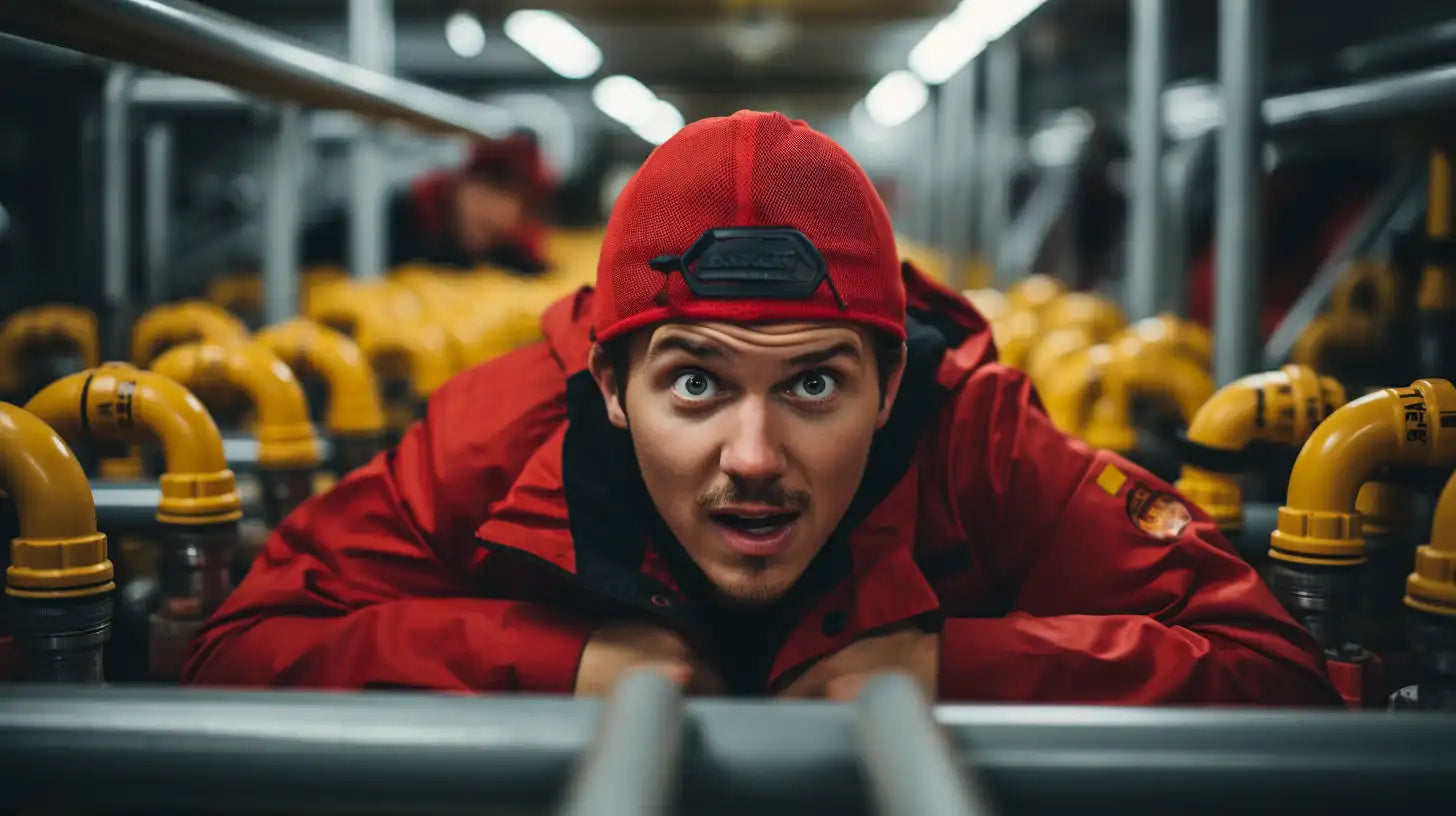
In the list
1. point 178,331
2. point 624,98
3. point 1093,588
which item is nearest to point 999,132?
point 178,331

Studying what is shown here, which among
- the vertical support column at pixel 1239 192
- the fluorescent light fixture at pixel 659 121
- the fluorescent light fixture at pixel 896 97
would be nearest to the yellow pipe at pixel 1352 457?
the vertical support column at pixel 1239 192

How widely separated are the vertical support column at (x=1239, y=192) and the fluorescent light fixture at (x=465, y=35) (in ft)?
10.1

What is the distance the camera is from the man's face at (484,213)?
525 centimetres

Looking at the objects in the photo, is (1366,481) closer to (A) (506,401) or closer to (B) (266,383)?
(A) (506,401)

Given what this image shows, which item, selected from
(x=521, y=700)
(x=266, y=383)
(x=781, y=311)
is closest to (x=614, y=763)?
(x=521, y=700)

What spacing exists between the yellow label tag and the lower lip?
0.44 meters

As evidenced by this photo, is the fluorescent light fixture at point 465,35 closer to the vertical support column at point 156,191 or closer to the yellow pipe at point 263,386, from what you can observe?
the vertical support column at point 156,191

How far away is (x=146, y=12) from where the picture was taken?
1204 millimetres

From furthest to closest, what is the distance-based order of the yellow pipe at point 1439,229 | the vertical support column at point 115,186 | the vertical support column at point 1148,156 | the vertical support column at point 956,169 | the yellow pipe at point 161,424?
1. the vertical support column at point 956,169
2. the vertical support column at point 115,186
3. the vertical support column at point 1148,156
4. the yellow pipe at point 1439,229
5. the yellow pipe at point 161,424

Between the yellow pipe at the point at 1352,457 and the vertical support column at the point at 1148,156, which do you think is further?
the vertical support column at the point at 1148,156

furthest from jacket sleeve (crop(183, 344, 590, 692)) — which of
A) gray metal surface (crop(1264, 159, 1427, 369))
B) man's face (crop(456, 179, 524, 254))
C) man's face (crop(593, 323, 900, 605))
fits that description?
man's face (crop(456, 179, 524, 254))

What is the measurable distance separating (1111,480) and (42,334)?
2020 millimetres

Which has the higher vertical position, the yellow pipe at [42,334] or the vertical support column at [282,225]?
the vertical support column at [282,225]

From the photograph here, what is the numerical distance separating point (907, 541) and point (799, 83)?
6206mm
